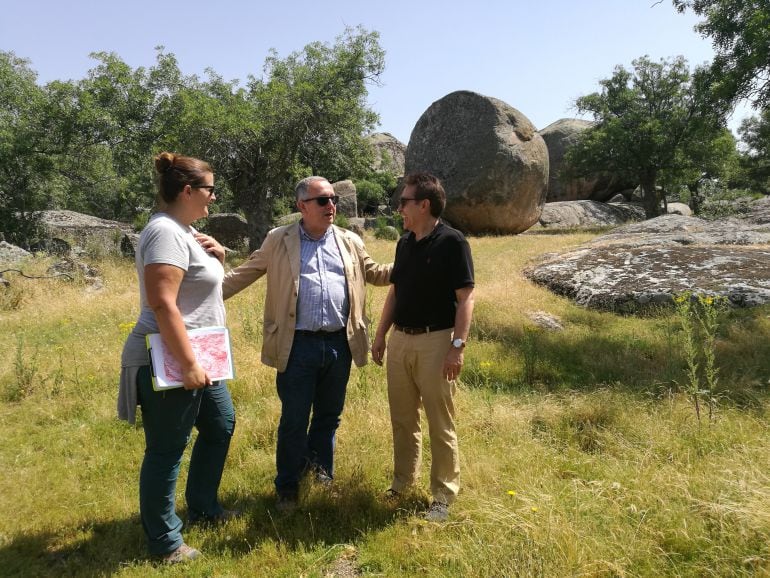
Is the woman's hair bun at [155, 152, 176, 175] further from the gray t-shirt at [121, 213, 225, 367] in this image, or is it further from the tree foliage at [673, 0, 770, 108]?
the tree foliage at [673, 0, 770, 108]

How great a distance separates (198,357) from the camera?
265cm

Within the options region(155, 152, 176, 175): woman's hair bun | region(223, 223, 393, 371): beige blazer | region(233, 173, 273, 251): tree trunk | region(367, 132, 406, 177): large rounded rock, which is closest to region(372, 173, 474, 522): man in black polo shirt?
region(223, 223, 393, 371): beige blazer

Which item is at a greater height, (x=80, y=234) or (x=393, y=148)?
(x=393, y=148)

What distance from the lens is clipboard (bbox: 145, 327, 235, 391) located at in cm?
251

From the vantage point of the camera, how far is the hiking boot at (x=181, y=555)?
279 cm

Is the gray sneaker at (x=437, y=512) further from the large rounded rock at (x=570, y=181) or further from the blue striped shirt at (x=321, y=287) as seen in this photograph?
the large rounded rock at (x=570, y=181)

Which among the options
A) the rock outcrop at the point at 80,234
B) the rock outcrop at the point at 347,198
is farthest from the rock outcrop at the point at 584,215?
the rock outcrop at the point at 80,234

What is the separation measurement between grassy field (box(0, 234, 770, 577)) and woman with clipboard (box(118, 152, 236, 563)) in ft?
1.30

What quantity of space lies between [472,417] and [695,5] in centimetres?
1759

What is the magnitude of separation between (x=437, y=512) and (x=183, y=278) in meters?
1.85

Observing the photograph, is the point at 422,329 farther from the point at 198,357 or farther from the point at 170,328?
the point at 170,328

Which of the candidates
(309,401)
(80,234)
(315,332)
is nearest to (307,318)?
(315,332)

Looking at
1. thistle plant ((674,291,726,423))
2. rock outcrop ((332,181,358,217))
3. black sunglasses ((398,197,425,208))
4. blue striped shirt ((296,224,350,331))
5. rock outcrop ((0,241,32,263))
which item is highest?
rock outcrop ((332,181,358,217))

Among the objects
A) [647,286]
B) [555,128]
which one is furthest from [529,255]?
[555,128]
